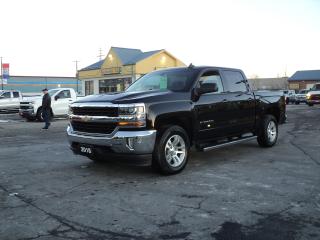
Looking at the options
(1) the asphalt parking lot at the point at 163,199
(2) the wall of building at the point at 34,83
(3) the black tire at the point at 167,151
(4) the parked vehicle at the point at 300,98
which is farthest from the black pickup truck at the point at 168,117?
(2) the wall of building at the point at 34,83

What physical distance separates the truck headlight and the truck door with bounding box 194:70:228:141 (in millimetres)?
1302

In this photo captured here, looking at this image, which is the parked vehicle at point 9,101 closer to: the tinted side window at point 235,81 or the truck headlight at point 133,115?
the tinted side window at point 235,81

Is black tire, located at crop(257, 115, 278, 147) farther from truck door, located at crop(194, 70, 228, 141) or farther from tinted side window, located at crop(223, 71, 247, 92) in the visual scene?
truck door, located at crop(194, 70, 228, 141)

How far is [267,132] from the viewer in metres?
9.17

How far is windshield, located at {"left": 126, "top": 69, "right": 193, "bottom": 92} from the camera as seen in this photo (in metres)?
7.06

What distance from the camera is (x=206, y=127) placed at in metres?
7.16

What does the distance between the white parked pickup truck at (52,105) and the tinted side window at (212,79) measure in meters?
14.4

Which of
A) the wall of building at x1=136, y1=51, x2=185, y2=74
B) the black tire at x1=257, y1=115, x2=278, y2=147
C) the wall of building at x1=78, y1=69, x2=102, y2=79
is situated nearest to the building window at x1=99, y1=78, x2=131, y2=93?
the wall of building at x1=78, y1=69, x2=102, y2=79

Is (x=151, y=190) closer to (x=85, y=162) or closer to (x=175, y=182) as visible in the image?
(x=175, y=182)

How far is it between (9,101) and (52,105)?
7382 mm

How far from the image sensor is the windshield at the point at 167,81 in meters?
7.06

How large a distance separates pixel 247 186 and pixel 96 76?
54.2 meters

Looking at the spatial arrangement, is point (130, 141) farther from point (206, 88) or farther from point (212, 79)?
point (212, 79)

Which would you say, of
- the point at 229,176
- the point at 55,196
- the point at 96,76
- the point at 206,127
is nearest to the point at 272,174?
the point at 229,176
